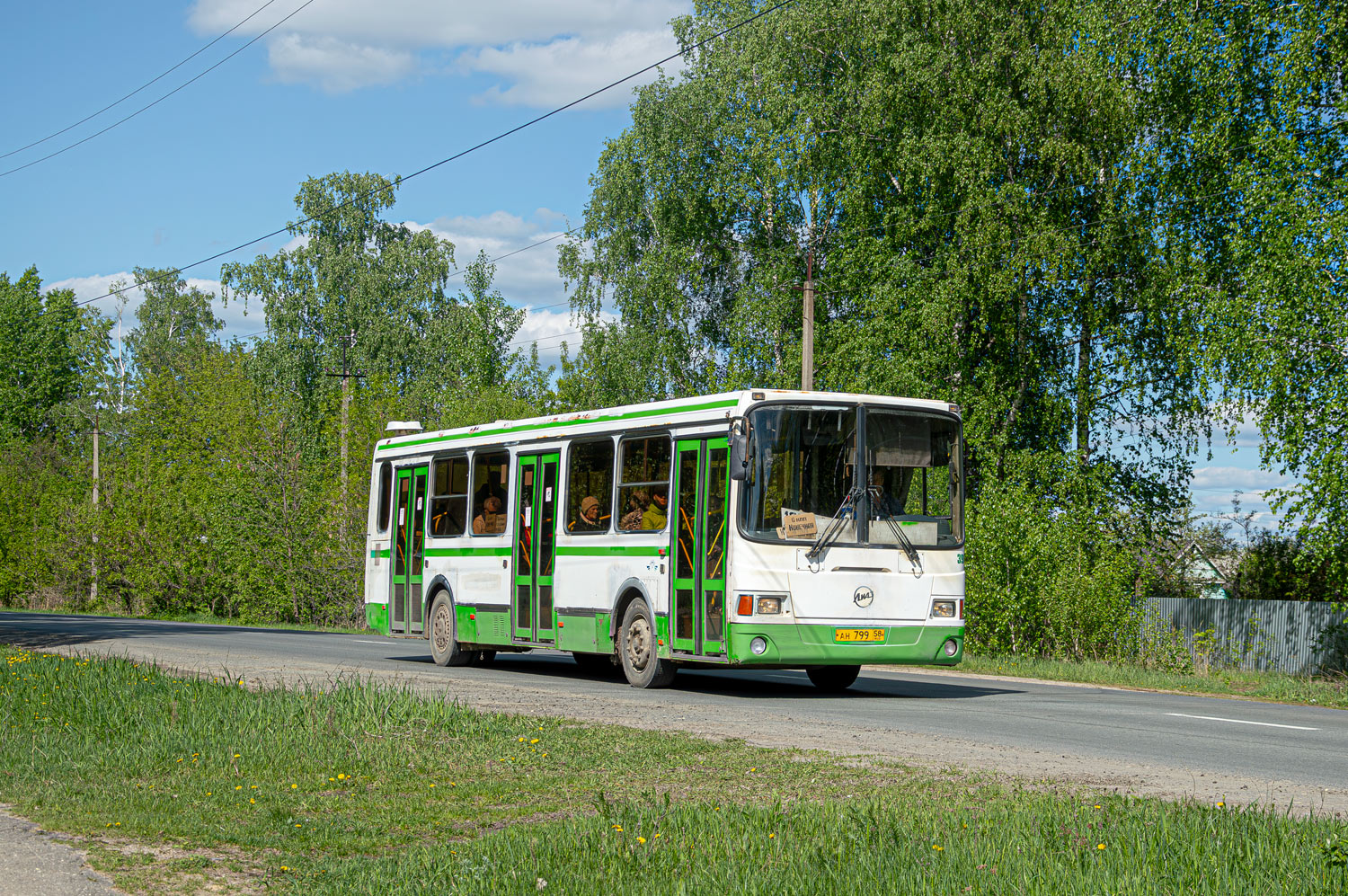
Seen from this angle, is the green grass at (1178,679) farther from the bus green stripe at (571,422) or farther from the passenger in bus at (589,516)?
the bus green stripe at (571,422)

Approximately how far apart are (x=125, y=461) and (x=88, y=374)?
33588mm

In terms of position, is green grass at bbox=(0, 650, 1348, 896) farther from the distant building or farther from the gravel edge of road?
the distant building

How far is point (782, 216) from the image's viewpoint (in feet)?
143

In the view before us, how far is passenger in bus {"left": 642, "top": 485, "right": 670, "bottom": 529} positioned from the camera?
16453 mm

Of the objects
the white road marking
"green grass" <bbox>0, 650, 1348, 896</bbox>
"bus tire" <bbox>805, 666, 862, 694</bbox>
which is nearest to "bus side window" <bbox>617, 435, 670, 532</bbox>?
"bus tire" <bbox>805, 666, 862, 694</bbox>

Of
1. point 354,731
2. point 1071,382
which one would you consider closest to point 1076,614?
point 1071,382

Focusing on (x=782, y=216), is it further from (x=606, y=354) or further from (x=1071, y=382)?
(x=1071, y=382)

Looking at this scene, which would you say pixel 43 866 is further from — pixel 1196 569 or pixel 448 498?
pixel 1196 569

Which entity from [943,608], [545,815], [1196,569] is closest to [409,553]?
[943,608]

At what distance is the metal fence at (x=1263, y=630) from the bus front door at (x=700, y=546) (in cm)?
1434

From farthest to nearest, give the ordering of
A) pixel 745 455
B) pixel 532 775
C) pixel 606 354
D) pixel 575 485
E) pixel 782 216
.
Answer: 1. pixel 606 354
2. pixel 782 216
3. pixel 575 485
4. pixel 745 455
5. pixel 532 775

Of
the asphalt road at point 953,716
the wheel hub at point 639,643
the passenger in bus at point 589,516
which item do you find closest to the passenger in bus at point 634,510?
the passenger in bus at point 589,516

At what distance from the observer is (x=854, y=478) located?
15734mm

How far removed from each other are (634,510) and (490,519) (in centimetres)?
357
